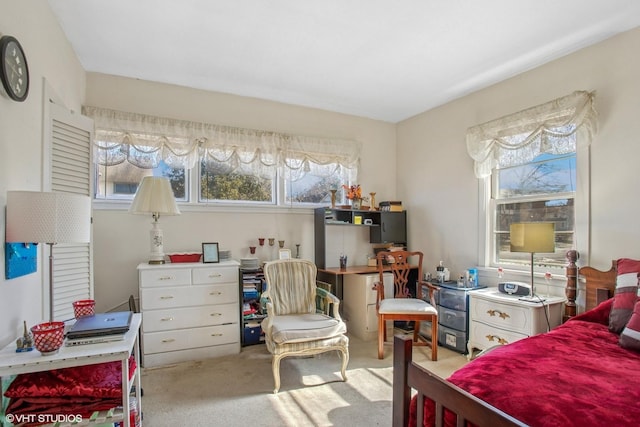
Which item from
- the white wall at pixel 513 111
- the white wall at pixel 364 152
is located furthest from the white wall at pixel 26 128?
the white wall at pixel 513 111

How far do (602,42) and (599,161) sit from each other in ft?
3.00

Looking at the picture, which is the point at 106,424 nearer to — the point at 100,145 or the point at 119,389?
the point at 119,389

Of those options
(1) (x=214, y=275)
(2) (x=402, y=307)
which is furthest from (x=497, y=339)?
(1) (x=214, y=275)

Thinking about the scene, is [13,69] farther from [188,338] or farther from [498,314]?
[498,314]

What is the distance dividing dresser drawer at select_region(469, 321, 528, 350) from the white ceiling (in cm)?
232

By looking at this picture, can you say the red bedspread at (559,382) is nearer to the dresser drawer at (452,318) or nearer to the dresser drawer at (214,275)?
the dresser drawer at (452,318)

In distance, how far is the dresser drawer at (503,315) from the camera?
255cm

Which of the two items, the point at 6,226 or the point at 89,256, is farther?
the point at 89,256

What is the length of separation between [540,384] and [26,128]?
2755 millimetres

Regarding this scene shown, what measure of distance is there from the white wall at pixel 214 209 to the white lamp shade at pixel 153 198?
407mm

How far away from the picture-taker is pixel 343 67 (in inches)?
121

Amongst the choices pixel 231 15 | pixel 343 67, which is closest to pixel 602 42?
pixel 343 67

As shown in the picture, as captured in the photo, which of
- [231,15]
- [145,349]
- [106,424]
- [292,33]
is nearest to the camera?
[106,424]

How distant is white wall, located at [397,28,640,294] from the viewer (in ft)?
7.84
